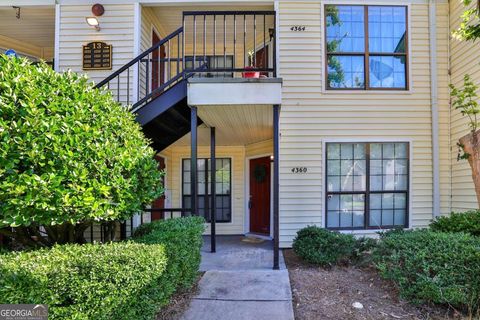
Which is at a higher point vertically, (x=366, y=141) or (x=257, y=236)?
(x=366, y=141)

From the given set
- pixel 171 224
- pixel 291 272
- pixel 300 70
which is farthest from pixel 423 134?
pixel 171 224

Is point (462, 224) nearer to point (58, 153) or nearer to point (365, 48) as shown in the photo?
point (365, 48)

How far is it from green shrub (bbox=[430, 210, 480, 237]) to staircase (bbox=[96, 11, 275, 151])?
12.5 feet

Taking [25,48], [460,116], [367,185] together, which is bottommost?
[367,185]

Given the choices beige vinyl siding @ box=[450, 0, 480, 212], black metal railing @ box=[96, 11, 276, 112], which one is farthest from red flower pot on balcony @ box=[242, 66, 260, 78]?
beige vinyl siding @ box=[450, 0, 480, 212]

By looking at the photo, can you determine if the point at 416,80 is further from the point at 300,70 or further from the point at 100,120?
the point at 100,120

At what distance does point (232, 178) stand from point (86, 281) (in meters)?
6.34

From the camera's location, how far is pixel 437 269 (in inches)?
151

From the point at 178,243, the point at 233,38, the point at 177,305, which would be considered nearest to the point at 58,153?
Answer: the point at 178,243

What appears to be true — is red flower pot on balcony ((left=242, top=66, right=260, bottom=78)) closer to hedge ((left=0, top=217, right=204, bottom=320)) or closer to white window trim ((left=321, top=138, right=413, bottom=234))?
white window trim ((left=321, top=138, right=413, bottom=234))

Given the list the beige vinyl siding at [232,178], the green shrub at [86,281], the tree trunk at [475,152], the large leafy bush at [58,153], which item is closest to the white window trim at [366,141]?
the tree trunk at [475,152]

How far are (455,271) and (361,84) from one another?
4.31 metres

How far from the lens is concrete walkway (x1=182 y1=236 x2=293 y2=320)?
381cm

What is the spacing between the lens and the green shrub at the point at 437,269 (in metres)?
3.70
